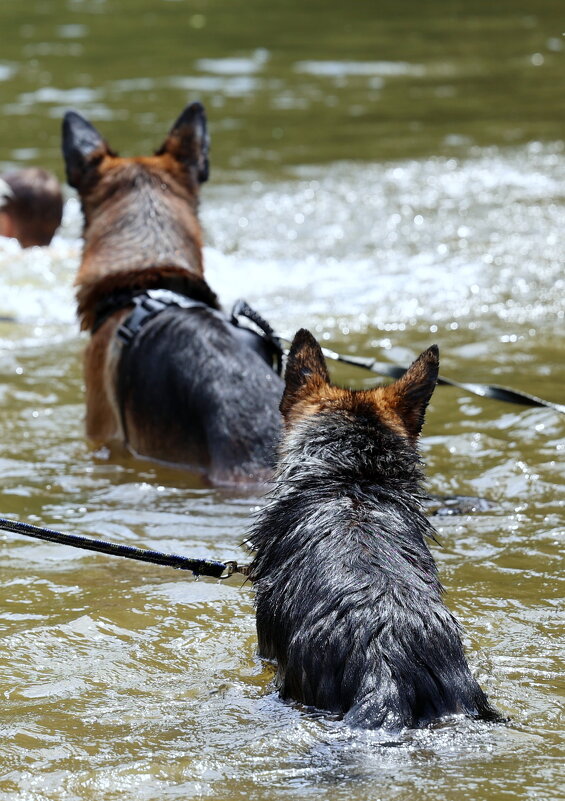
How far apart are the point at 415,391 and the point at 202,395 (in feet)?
6.66

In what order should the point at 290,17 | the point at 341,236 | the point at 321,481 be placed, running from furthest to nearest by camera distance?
the point at 290,17, the point at 341,236, the point at 321,481

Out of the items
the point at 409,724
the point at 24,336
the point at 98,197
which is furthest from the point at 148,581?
the point at 24,336

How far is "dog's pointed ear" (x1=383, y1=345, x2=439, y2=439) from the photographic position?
4.35m

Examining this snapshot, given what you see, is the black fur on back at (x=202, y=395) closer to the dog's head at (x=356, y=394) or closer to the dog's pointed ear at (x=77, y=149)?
the dog's head at (x=356, y=394)

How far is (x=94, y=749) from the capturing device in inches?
142

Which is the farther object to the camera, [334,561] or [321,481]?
[321,481]

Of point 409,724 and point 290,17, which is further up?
point 290,17

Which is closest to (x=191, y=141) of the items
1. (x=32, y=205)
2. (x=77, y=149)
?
(x=77, y=149)

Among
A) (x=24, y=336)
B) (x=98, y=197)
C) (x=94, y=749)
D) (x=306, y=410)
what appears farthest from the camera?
(x=24, y=336)

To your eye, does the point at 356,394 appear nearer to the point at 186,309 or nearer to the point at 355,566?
the point at 355,566

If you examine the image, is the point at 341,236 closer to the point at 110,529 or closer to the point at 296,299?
the point at 296,299

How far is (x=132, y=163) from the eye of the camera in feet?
24.9

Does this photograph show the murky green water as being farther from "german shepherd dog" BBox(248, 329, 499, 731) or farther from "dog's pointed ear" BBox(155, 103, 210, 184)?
"dog's pointed ear" BBox(155, 103, 210, 184)

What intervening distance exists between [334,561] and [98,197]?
4340 millimetres
